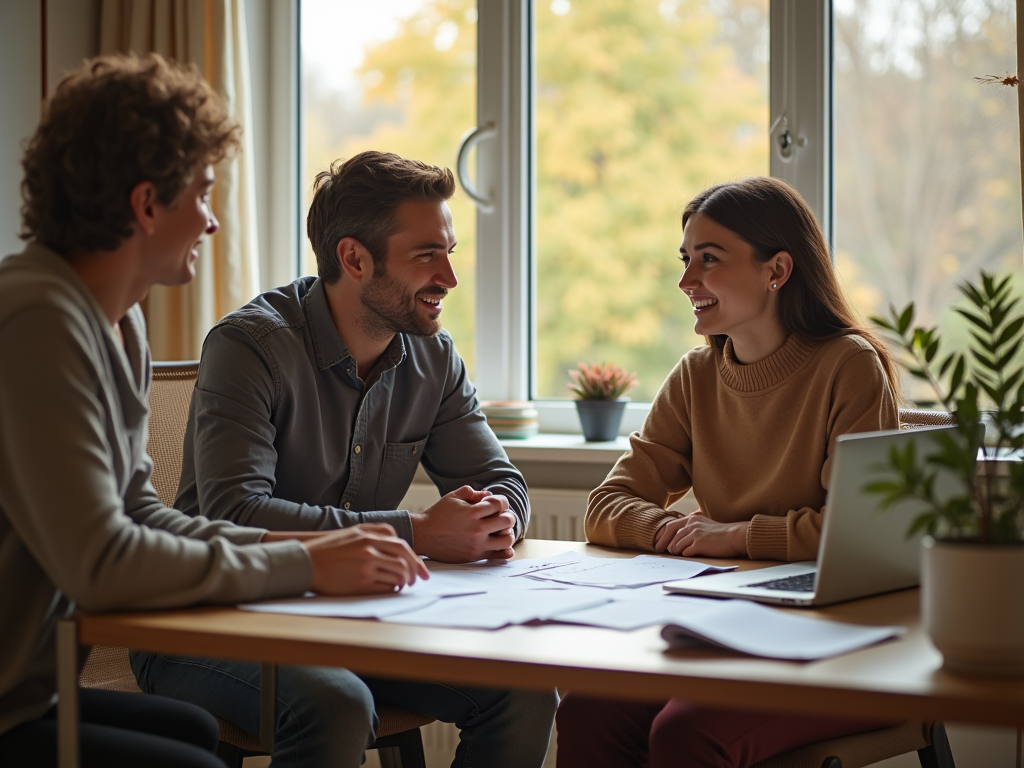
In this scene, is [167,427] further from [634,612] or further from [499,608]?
[634,612]

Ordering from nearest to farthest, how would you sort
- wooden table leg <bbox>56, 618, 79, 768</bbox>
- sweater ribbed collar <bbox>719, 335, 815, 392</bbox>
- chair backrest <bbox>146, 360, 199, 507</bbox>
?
wooden table leg <bbox>56, 618, 79, 768</bbox>
sweater ribbed collar <bbox>719, 335, 815, 392</bbox>
chair backrest <bbox>146, 360, 199, 507</bbox>

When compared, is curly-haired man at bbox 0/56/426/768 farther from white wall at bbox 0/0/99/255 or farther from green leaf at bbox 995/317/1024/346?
white wall at bbox 0/0/99/255

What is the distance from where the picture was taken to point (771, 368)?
1.85 m

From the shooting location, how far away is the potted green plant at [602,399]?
268 cm

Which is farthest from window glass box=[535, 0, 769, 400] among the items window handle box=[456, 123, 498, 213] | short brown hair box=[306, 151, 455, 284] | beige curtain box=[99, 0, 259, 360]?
short brown hair box=[306, 151, 455, 284]

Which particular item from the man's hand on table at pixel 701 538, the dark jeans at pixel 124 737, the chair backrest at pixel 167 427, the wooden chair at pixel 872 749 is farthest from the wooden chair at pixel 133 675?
the wooden chair at pixel 872 749

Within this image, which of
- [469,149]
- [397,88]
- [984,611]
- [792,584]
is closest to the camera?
[984,611]

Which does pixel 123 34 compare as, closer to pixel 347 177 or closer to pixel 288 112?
pixel 288 112

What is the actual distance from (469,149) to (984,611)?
2.22m

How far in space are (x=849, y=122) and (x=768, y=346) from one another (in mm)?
1014

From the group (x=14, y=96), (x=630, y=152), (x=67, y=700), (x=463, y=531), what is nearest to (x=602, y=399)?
(x=630, y=152)

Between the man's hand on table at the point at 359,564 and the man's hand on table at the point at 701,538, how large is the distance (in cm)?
48

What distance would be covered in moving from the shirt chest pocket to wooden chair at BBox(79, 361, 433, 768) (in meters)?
0.40

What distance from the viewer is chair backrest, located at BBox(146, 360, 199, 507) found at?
79.7 inches
